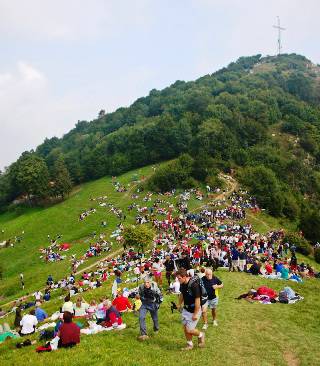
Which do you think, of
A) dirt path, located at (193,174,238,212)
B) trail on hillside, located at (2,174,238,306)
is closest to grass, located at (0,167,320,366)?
trail on hillside, located at (2,174,238,306)

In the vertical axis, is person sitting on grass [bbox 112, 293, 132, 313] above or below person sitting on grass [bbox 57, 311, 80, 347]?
below

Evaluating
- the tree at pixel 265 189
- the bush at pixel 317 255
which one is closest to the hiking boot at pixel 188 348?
the bush at pixel 317 255

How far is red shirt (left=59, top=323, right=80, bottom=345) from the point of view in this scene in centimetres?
1160

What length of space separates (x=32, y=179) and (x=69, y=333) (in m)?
81.3

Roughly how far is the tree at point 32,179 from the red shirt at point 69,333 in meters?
79.2

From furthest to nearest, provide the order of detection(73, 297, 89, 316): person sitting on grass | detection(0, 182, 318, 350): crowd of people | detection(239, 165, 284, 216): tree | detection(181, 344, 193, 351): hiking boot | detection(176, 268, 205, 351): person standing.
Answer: detection(239, 165, 284, 216): tree → detection(73, 297, 89, 316): person sitting on grass → detection(0, 182, 318, 350): crowd of people → detection(181, 344, 193, 351): hiking boot → detection(176, 268, 205, 351): person standing

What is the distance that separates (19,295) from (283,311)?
31.8 metres

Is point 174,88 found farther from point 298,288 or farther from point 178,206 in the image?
point 298,288

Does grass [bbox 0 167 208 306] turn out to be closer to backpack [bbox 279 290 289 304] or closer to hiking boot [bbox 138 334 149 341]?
backpack [bbox 279 290 289 304]

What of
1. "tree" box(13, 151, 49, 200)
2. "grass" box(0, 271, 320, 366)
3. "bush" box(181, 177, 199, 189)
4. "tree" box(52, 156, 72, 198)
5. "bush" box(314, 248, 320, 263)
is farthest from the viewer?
"tree" box(13, 151, 49, 200)

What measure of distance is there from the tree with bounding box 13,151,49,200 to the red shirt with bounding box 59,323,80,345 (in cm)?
7918

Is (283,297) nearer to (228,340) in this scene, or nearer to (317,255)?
(228,340)

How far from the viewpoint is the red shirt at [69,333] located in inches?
457

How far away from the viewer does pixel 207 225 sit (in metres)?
49.1
